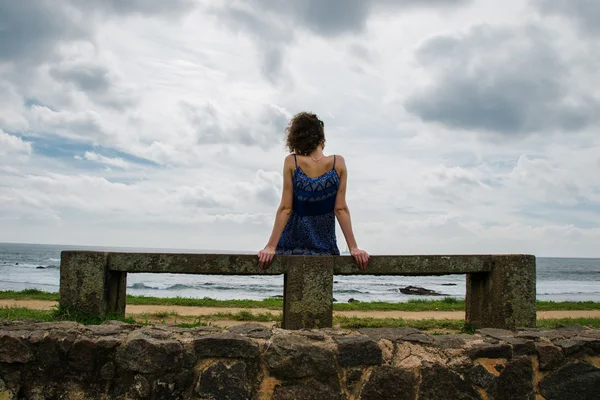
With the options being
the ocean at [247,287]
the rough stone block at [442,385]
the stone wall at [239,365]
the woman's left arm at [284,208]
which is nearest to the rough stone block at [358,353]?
the stone wall at [239,365]

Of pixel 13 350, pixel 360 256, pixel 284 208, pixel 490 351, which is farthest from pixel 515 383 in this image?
pixel 13 350

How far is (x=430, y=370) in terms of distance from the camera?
11.5ft

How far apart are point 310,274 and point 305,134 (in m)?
1.16

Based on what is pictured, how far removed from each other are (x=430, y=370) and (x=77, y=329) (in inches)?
93.4

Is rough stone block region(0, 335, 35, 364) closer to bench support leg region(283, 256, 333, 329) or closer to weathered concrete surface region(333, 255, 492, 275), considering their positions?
bench support leg region(283, 256, 333, 329)

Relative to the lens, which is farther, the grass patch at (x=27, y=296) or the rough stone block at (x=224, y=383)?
the grass patch at (x=27, y=296)

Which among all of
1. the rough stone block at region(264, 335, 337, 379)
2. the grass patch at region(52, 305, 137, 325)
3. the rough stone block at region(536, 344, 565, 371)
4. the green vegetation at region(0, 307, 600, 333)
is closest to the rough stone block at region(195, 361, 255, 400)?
the rough stone block at region(264, 335, 337, 379)

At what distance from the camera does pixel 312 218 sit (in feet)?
14.5

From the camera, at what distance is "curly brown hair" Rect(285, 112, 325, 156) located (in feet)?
14.4

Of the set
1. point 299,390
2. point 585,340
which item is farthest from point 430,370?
point 585,340

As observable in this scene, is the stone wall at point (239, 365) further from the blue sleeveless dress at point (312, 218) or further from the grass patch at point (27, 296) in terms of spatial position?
the grass patch at point (27, 296)

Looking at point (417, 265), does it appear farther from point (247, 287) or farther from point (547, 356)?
point (247, 287)

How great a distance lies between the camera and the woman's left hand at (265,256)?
13.4 ft

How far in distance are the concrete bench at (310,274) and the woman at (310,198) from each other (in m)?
0.25
